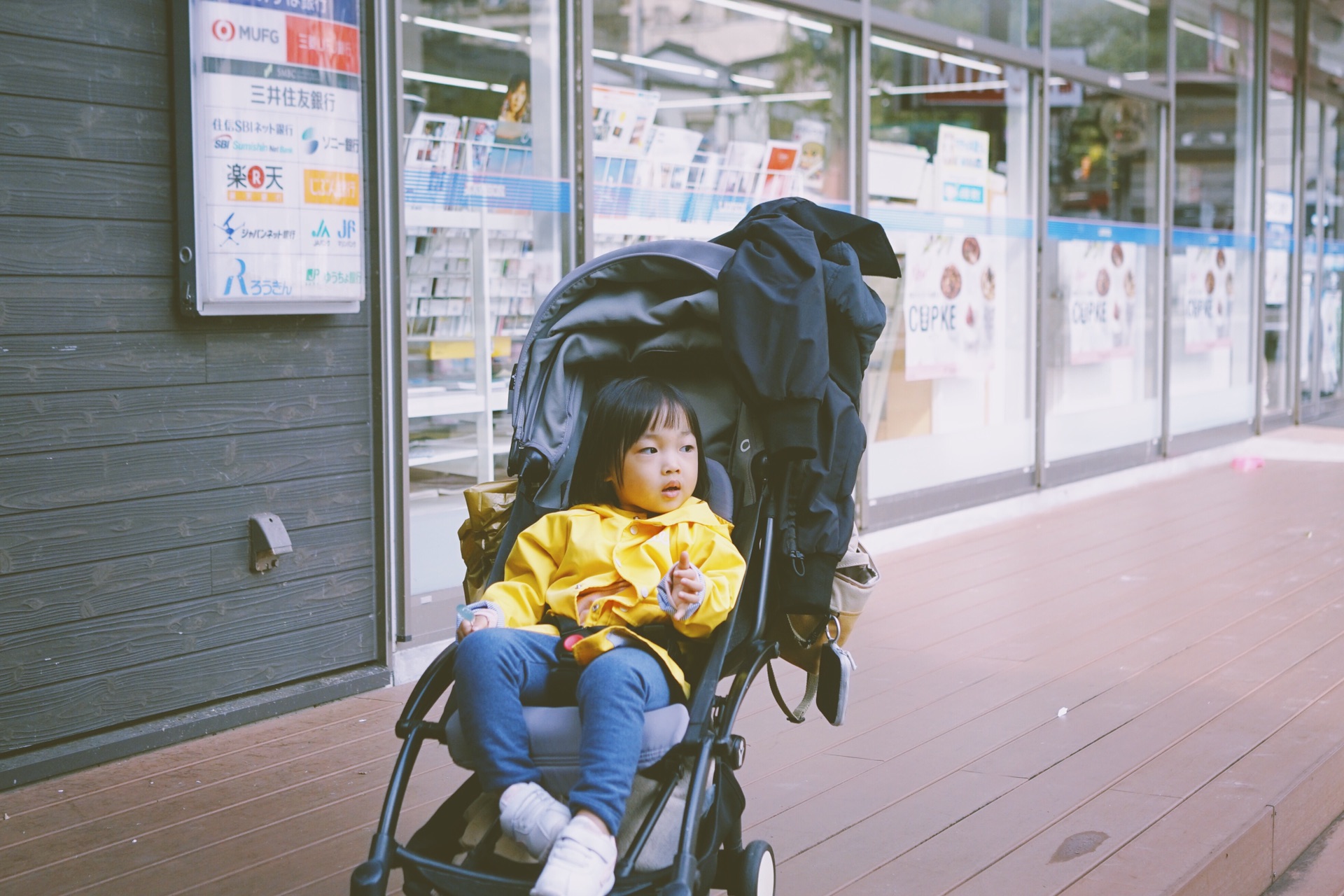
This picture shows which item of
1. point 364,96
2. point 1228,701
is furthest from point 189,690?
point 1228,701

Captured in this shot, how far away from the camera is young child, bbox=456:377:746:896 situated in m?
2.59

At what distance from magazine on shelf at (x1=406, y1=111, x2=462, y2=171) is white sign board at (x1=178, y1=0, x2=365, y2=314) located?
0.62 m

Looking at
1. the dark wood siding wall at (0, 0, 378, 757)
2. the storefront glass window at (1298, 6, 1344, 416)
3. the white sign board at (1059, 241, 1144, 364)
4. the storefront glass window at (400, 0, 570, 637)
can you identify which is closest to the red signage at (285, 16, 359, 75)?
the dark wood siding wall at (0, 0, 378, 757)

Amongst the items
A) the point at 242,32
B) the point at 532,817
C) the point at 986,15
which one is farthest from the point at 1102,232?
the point at 532,817

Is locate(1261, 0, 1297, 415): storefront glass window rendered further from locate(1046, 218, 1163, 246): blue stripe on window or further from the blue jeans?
the blue jeans

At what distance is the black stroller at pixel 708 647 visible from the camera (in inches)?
104

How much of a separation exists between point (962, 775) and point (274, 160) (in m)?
2.70

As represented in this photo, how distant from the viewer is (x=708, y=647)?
2.99 meters

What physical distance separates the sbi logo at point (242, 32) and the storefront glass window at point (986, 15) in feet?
13.7

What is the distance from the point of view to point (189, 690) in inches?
172

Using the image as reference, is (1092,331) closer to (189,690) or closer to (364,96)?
(364,96)

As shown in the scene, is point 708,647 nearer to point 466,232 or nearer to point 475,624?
point 475,624

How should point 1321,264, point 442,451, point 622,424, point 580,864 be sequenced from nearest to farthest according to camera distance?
point 580,864 < point 622,424 < point 442,451 < point 1321,264

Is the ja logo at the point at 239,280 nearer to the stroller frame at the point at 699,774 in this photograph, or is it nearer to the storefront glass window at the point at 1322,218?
the stroller frame at the point at 699,774
